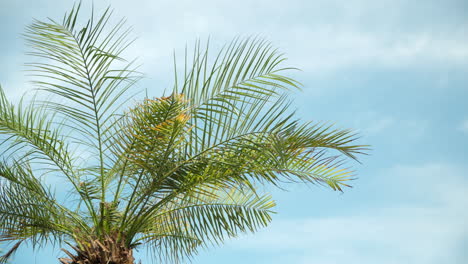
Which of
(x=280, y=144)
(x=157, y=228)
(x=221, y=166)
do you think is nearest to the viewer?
(x=280, y=144)

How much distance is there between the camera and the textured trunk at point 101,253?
562 centimetres

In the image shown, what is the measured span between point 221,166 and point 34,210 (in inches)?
104

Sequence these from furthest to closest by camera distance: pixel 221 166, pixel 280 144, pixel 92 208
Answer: pixel 92 208, pixel 221 166, pixel 280 144

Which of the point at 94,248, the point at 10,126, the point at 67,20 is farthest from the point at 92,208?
the point at 67,20

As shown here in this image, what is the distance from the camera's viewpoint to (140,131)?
18.5 ft

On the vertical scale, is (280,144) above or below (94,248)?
above

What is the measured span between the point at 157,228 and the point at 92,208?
969mm

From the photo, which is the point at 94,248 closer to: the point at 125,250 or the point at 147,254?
the point at 125,250

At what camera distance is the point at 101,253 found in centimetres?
562

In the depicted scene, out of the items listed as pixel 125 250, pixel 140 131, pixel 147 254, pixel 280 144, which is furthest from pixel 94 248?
pixel 280 144

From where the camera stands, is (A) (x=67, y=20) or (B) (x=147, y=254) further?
(B) (x=147, y=254)

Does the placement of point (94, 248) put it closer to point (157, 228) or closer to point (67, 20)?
point (157, 228)

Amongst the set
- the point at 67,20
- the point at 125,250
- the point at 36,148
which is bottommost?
the point at 125,250

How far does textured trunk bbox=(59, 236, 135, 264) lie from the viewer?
5.62 m
